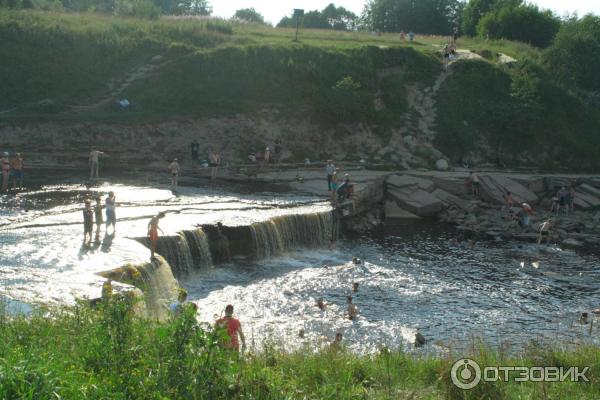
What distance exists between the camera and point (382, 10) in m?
85.5

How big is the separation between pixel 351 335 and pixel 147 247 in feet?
23.6

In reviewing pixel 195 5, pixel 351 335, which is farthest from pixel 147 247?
pixel 195 5

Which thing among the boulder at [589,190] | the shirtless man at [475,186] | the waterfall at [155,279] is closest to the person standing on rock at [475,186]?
the shirtless man at [475,186]

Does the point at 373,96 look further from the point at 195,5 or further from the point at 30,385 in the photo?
the point at 195,5

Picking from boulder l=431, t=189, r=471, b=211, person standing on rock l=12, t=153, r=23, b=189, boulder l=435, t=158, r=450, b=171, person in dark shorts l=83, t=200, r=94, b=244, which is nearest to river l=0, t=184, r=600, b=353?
person in dark shorts l=83, t=200, r=94, b=244

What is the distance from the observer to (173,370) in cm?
780

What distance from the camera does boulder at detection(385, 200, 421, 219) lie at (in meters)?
32.4

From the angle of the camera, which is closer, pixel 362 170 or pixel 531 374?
pixel 531 374

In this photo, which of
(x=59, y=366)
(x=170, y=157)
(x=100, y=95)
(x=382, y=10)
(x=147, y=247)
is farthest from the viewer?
(x=382, y=10)

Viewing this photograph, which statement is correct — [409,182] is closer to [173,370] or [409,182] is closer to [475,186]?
[475,186]

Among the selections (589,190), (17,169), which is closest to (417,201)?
(589,190)

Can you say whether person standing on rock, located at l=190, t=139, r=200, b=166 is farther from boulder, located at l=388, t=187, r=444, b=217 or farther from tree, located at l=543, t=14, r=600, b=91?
tree, located at l=543, t=14, r=600, b=91

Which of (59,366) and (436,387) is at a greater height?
(59,366)

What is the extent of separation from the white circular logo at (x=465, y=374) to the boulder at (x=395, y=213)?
2238 cm
